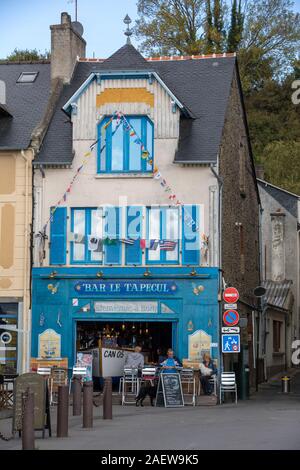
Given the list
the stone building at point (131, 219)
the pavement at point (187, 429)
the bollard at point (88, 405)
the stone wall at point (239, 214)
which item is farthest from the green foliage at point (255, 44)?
the bollard at point (88, 405)

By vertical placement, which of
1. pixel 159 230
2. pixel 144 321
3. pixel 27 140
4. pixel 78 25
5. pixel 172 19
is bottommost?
pixel 144 321

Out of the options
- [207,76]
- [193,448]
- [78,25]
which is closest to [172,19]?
[78,25]

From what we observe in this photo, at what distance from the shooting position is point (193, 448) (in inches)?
641

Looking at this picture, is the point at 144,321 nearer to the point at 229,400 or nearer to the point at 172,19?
the point at 229,400

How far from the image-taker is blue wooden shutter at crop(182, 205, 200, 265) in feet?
100

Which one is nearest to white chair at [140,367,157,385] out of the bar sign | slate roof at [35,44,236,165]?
the bar sign

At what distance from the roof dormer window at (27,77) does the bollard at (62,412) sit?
18.8 m

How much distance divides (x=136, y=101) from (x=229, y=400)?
8.86 metres

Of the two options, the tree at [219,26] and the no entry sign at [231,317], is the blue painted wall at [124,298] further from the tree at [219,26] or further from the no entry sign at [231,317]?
the tree at [219,26]

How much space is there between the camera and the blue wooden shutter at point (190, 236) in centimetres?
3059

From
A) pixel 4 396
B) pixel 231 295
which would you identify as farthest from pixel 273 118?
pixel 4 396

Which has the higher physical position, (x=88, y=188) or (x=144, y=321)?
(x=88, y=188)

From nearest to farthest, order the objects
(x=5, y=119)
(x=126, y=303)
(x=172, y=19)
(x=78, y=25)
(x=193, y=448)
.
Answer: (x=193, y=448) < (x=126, y=303) < (x=5, y=119) < (x=78, y=25) < (x=172, y=19)

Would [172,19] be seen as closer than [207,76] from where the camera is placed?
No
